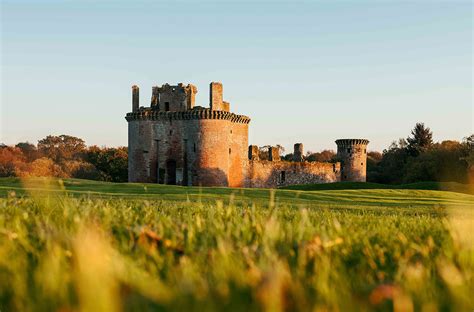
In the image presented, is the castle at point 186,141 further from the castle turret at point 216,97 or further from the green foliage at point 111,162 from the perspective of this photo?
the green foliage at point 111,162

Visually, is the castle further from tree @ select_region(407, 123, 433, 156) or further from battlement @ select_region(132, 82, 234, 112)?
tree @ select_region(407, 123, 433, 156)

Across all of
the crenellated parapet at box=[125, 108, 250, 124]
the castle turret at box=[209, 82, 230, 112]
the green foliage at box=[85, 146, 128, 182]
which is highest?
the castle turret at box=[209, 82, 230, 112]

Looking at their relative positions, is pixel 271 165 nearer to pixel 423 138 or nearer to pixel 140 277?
pixel 423 138

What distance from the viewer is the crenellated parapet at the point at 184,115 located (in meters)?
49.7

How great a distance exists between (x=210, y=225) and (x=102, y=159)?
7218 cm

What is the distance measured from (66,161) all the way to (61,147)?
42.3 feet

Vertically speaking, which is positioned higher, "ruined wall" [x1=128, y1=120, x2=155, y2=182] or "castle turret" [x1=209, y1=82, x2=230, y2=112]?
"castle turret" [x1=209, y1=82, x2=230, y2=112]

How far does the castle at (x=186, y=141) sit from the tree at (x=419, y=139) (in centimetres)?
3081

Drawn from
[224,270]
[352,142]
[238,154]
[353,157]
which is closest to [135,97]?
[238,154]

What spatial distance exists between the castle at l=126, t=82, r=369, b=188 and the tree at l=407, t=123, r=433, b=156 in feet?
101

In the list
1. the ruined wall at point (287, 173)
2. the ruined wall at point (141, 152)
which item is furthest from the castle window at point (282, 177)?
the ruined wall at point (141, 152)

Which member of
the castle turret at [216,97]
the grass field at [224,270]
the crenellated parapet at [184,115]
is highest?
the castle turret at [216,97]

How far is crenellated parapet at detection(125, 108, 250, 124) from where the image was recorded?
4972 cm

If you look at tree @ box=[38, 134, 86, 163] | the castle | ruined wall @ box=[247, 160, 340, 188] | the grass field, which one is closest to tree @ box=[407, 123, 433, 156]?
ruined wall @ box=[247, 160, 340, 188]
